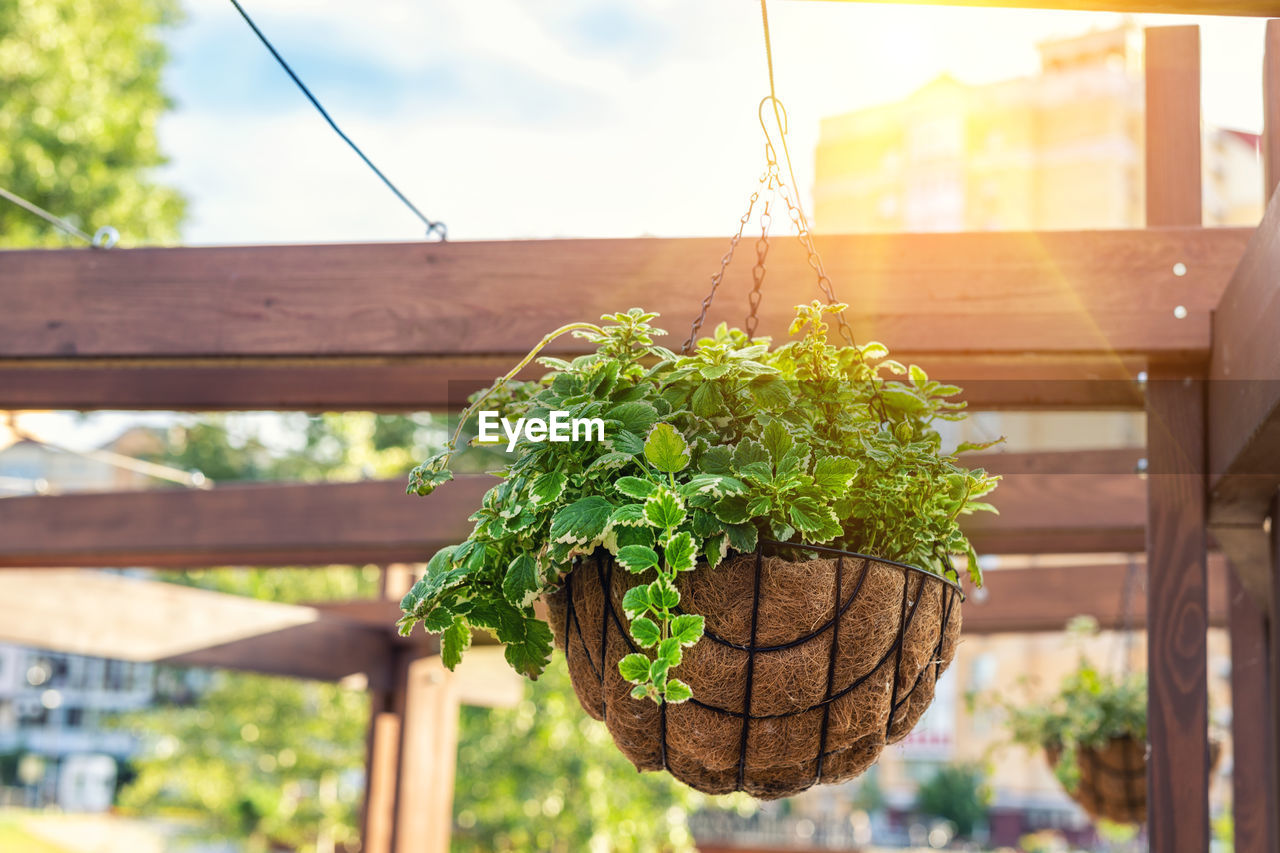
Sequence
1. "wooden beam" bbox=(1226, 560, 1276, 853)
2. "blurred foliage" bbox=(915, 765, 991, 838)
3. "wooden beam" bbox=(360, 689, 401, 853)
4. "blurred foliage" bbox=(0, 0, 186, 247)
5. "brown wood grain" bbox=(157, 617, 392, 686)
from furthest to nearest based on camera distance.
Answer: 1. "blurred foliage" bbox=(915, 765, 991, 838)
2. "blurred foliage" bbox=(0, 0, 186, 247)
3. "brown wood grain" bbox=(157, 617, 392, 686)
4. "wooden beam" bbox=(360, 689, 401, 853)
5. "wooden beam" bbox=(1226, 560, 1276, 853)

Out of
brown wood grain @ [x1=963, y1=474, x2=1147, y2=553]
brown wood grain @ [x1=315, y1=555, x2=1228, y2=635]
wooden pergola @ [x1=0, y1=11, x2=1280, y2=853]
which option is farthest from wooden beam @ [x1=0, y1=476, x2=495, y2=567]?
brown wood grain @ [x1=963, y1=474, x2=1147, y2=553]

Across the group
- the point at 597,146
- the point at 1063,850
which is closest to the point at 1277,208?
the point at 597,146

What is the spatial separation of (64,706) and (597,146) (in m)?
21.9

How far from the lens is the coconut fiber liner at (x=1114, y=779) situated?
111 inches

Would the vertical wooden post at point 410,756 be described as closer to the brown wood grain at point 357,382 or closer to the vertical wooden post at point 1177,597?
the brown wood grain at point 357,382

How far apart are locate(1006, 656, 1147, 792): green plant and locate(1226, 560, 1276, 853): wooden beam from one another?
49 cm

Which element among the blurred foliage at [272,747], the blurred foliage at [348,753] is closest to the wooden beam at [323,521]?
the blurred foliage at [348,753]

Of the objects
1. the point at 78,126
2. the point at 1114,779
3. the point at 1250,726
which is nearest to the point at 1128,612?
the point at 1114,779

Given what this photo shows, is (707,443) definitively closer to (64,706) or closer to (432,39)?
(432,39)

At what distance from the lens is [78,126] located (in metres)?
7.36

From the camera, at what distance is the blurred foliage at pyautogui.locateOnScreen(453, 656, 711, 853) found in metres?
6.89

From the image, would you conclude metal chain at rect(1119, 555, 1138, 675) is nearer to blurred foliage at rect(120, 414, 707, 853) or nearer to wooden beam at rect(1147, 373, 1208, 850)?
wooden beam at rect(1147, 373, 1208, 850)

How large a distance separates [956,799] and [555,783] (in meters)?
9.04

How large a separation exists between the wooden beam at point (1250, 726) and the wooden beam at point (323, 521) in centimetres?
69
